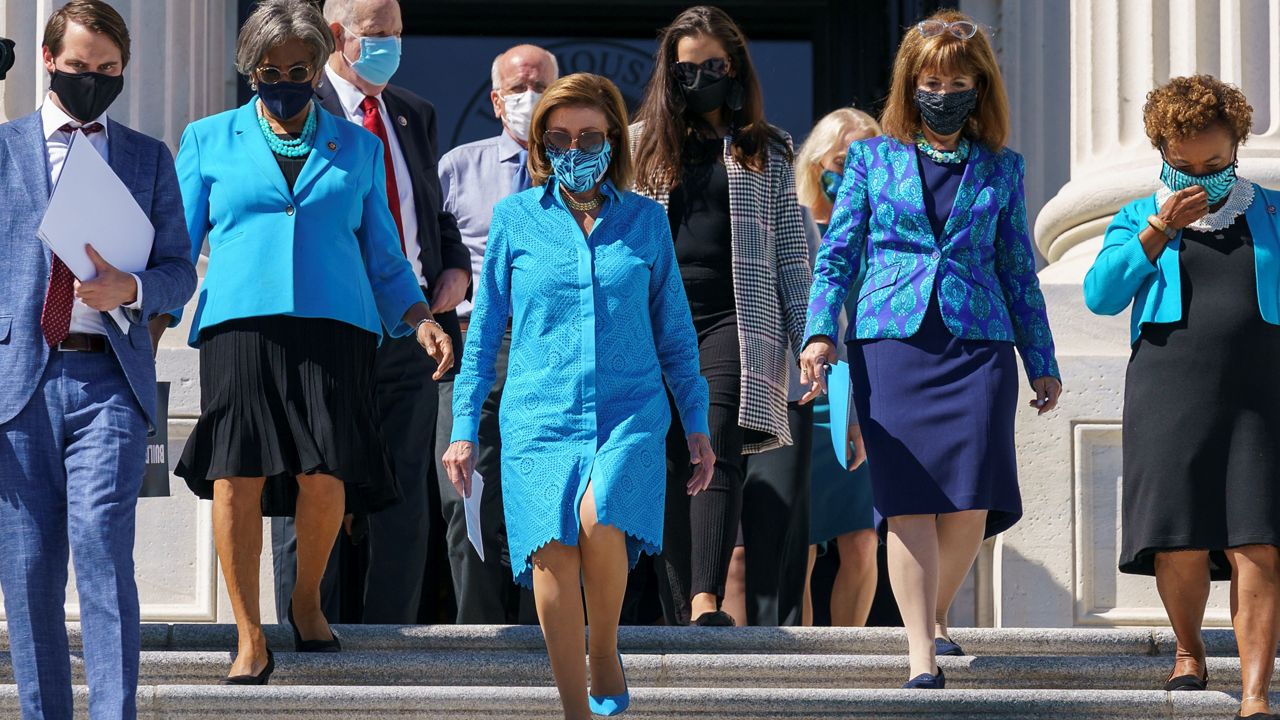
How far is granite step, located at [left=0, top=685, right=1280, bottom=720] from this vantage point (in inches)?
232

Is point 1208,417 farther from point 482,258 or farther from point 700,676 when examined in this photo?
point 482,258

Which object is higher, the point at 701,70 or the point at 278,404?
the point at 701,70

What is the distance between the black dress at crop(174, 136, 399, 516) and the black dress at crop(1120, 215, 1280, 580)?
220cm

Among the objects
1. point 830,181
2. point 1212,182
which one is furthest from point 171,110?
point 1212,182

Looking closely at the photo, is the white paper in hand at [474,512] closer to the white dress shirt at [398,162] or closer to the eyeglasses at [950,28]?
the white dress shirt at [398,162]

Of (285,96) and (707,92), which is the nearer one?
(285,96)

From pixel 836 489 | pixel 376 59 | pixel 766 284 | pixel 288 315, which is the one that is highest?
pixel 376 59

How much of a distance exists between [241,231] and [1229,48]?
14.1 feet

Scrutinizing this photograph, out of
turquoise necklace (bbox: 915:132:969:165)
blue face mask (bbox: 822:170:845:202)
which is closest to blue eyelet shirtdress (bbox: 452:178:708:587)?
turquoise necklace (bbox: 915:132:969:165)

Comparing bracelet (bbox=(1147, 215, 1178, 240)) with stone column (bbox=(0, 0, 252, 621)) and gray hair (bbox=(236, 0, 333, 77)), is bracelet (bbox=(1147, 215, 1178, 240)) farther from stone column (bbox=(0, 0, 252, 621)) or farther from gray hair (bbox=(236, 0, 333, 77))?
stone column (bbox=(0, 0, 252, 621))

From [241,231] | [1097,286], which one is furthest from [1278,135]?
[241,231]

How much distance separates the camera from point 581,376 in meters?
5.59

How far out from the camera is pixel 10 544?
5.44m

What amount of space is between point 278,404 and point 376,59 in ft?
5.28
